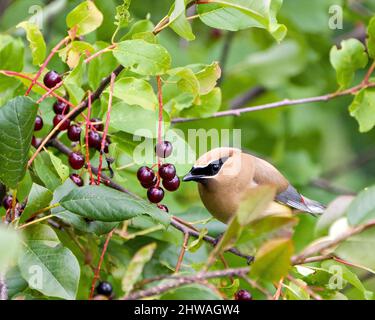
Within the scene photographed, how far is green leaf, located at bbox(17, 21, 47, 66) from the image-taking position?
2.90 metres

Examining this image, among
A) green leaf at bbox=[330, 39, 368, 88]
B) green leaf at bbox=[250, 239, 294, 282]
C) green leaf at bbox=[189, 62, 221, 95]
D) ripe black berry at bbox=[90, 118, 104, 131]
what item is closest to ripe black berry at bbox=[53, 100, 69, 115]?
ripe black berry at bbox=[90, 118, 104, 131]

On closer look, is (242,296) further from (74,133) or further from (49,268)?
(74,133)

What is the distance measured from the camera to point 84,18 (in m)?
2.92

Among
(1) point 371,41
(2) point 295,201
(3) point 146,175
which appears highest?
(1) point 371,41

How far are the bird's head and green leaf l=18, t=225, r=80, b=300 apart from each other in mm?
903

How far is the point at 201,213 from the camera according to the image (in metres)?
3.51

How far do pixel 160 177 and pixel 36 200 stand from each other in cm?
46

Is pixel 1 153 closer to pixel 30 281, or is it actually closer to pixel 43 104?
pixel 30 281

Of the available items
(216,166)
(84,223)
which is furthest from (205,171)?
(84,223)

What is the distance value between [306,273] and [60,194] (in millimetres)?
873

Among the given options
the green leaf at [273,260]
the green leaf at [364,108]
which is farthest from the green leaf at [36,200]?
the green leaf at [364,108]

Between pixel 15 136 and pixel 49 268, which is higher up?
pixel 15 136

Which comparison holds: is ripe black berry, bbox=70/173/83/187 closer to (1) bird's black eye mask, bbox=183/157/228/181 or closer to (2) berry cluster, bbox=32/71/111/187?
(2) berry cluster, bbox=32/71/111/187
